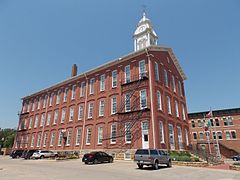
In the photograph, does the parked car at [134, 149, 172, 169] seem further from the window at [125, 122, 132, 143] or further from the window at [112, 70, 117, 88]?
the window at [112, 70, 117, 88]

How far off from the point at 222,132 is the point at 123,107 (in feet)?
111

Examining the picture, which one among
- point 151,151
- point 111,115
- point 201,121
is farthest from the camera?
point 201,121

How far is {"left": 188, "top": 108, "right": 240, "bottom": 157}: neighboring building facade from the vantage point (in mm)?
46009

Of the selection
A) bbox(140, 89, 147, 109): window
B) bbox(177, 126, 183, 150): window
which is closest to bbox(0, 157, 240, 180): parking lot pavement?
bbox(140, 89, 147, 109): window

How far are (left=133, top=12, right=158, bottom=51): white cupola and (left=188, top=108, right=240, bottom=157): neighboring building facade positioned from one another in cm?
2313

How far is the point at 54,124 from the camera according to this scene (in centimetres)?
3703

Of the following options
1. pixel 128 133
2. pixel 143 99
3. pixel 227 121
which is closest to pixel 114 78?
pixel 143 99

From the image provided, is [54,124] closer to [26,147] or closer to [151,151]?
[26,147]

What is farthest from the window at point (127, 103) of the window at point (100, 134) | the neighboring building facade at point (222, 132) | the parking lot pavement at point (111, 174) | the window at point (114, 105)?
the neighboring building facade at point (222, 132)

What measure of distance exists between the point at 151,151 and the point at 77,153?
16.8m

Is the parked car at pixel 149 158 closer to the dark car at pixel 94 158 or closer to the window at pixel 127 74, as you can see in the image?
the dark car at pixel 94 158

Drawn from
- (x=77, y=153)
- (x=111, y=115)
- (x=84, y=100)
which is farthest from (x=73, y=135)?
(x=111, y=115)

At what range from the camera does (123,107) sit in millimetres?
26688

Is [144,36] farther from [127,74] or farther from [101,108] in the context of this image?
[101,108]
